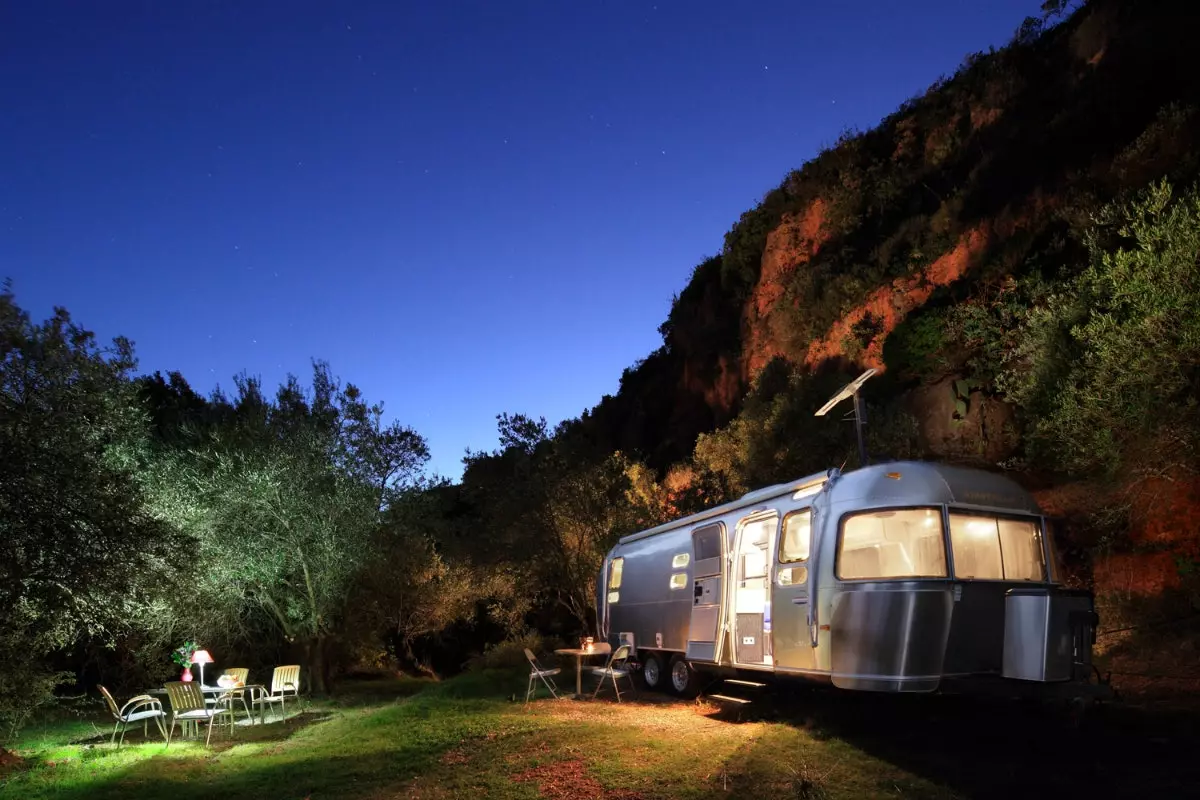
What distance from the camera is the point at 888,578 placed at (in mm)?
8477

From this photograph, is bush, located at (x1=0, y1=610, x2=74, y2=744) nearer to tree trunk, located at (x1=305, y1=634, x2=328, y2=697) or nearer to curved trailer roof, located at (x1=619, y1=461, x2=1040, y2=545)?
tree trunk, located at (x1=305, y1=634, x2=328, y2=697)

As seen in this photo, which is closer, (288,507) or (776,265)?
(288,507)

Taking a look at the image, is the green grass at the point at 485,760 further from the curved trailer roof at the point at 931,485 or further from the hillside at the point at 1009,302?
the hillside at the point at 1009,302

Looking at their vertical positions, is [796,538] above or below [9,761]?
above

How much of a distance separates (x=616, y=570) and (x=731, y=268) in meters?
25.7

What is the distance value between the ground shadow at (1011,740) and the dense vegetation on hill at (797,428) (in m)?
3.28

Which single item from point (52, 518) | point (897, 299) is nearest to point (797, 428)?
point (897, 299)

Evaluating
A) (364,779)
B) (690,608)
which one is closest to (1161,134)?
(690,608)

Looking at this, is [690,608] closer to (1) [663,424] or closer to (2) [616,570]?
(2) [616,570]

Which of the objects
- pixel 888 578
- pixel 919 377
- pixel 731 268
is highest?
pixel 731 268

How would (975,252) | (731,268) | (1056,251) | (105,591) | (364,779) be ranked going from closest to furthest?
(364,779) → (105,591) → (1056,251) → (975,252) → (731,268)

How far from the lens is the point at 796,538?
10.4 m

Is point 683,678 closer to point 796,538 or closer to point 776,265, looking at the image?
point 796,538

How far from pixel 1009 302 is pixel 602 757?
633 inches
